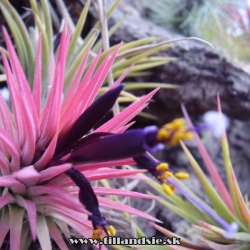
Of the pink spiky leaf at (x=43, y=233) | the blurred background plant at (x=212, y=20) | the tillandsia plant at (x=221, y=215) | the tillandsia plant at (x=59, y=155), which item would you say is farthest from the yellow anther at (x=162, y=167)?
the blurred background plant at (x=212, y=20)

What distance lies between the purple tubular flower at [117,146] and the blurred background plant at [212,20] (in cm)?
147

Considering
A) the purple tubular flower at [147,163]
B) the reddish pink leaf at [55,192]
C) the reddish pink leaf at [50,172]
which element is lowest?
the reddish pink leaf at [55,192]

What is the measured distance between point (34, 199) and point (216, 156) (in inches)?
42.9

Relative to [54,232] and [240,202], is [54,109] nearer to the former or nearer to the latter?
[54,232]

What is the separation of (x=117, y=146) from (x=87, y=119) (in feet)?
0.25

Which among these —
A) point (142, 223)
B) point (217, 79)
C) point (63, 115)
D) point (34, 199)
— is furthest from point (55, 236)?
point (217, 79)

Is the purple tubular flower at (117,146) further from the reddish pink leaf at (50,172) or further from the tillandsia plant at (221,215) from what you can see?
the tillandsia plant at (221,215)

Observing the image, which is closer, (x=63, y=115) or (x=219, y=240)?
(x=63, y=115)

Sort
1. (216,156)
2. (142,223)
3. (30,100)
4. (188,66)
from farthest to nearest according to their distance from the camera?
1. (216,156)
2. (188,66)
3. (142,223)
4. (30,100)

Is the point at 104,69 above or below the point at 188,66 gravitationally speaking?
above

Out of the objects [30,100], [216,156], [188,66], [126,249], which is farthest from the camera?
[216,156]

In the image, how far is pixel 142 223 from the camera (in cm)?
100

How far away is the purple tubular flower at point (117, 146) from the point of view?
0.38m

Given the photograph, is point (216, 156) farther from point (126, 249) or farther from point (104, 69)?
point (104, 69)
